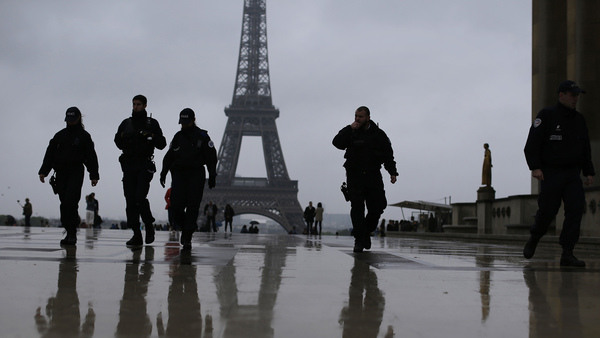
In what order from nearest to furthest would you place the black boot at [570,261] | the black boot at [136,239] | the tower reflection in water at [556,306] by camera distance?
the tower reflection in water at [556,306] < the black boot at [570,261] < the black boot at [136,239]

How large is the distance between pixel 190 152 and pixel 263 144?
7439cm

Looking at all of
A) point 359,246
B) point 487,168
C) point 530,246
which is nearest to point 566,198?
point 530,246

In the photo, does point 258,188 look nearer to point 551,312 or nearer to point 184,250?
point 184,250

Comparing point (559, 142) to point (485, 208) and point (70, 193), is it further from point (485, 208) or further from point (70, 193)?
Answer: point (485, 208)

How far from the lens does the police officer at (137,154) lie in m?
8.66

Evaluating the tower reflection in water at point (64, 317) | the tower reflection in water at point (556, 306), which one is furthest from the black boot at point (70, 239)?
the tower reflection in water at point (556, 306)

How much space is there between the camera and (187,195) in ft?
27.6

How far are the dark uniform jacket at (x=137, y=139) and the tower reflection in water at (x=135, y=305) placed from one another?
3559 millimetres

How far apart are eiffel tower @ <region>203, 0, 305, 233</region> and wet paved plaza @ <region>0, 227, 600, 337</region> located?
6599 cm

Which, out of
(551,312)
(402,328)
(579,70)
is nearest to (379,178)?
(551,312)

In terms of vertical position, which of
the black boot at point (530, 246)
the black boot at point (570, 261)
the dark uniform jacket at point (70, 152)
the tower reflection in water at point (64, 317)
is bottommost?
the tower reflection in water at point (64, 317)

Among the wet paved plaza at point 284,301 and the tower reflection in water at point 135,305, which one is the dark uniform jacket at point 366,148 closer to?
the wet paved plaza at point 284,301

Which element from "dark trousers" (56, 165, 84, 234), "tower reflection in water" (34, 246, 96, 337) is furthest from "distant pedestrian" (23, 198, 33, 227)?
"tower reflection in water" (34, 246, 96, 337)

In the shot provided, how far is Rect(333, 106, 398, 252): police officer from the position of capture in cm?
866
